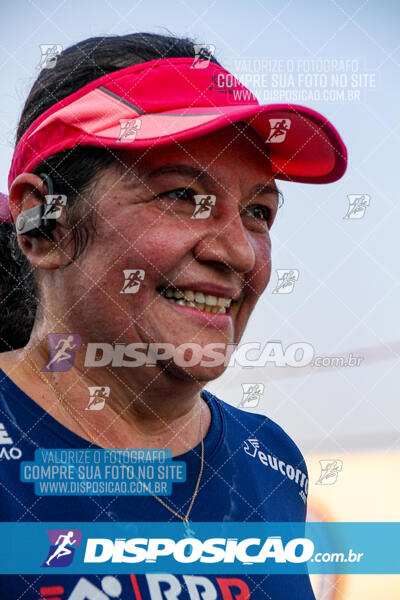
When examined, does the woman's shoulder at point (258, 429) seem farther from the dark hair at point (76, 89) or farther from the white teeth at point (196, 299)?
the dark hair at point (76, 89)

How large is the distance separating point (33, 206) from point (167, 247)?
250mm

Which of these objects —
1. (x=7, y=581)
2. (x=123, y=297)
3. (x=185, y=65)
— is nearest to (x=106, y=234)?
(x=123, y=297)

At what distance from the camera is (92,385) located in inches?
44.9

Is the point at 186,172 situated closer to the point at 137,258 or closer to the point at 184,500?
the point at 137,258

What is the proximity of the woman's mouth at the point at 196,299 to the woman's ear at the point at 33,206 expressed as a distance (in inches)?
7.5

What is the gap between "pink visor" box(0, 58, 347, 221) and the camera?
1030 mm

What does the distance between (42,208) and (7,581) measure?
0.58 metres

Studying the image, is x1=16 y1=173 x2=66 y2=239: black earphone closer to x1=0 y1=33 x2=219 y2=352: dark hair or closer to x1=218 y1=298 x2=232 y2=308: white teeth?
x1=0 y1=33 x2=219 y2=352: dark hair

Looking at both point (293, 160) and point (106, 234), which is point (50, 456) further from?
point (293, 160)

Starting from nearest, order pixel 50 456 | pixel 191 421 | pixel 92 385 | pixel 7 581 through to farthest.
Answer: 1. pixel 7 581
2. pixel 50 456
3. pixel 92 385
4. pixel 191 421

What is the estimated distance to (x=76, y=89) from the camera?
3.65 feet

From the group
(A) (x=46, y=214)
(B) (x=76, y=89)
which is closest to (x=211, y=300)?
(A) (x=46, y=214)

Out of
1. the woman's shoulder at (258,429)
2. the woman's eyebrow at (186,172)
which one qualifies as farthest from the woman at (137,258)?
the woman's shoulder at (258,429)

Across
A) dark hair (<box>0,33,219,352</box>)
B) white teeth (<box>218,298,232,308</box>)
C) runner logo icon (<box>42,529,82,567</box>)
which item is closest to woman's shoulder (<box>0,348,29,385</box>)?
dark hair (<box>0,33,219,352</box>)
